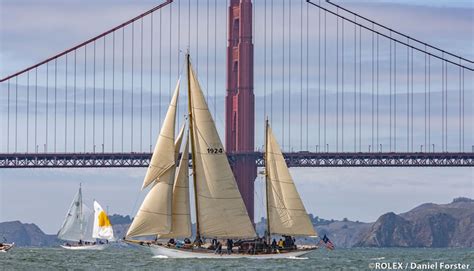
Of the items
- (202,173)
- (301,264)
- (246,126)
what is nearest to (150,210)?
(202,173)

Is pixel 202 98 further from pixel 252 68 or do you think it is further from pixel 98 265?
pixel 252 68

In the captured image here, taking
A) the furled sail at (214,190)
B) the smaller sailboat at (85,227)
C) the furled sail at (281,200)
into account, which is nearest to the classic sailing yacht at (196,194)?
the furled sail at (214,190)

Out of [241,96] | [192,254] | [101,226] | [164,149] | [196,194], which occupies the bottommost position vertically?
[192,254]

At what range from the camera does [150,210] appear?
66.2m

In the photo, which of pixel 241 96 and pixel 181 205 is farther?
pixel 241 96

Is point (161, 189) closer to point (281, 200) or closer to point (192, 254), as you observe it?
point (192, 254)

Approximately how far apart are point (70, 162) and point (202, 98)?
5601cm

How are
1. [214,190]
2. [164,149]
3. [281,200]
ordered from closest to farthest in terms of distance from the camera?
[164,149] < [214,190] < [281,200]

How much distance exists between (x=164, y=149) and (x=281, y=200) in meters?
7.54

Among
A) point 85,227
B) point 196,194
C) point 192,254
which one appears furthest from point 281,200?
point 85,227

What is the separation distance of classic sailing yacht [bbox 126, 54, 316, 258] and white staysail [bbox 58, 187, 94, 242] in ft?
148

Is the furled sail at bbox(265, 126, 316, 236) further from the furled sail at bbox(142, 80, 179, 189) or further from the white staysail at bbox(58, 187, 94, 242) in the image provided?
the white staysail at bbox(58, 187, 94, 242)

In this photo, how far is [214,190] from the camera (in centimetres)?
6775

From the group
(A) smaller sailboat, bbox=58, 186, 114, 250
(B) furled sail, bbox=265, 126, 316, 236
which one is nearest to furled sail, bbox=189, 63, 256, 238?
(B) furled sail, bbox=265, 126, 316, 236
